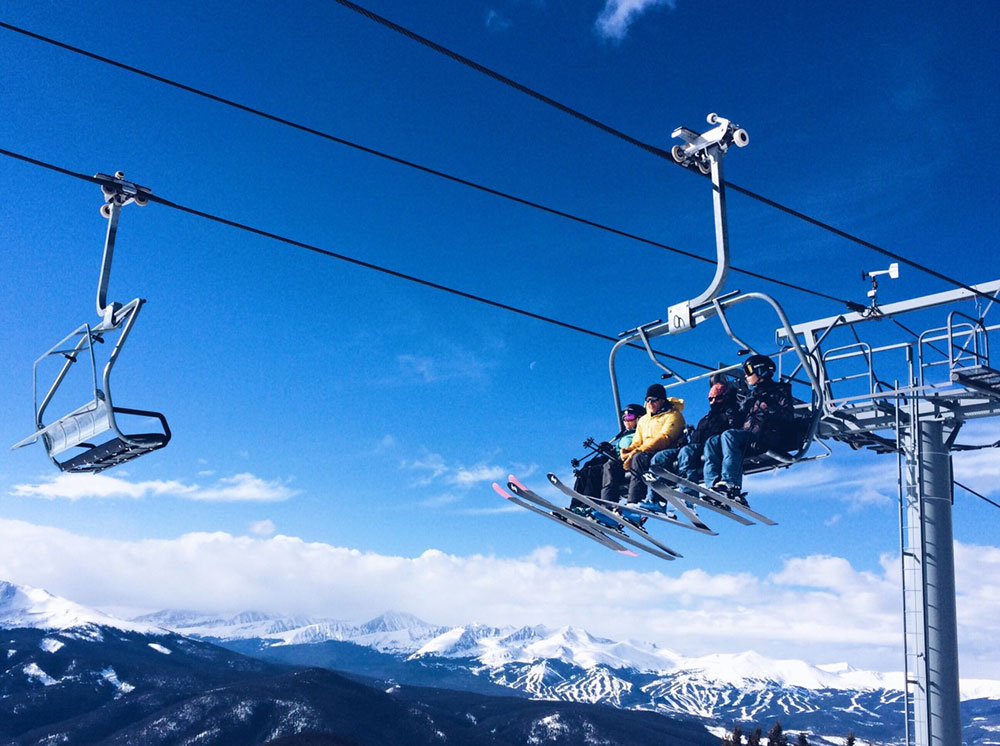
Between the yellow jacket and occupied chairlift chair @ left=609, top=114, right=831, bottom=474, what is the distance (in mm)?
1104

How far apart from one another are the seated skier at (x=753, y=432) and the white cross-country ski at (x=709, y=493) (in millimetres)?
105

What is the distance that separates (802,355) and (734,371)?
7.38 ft

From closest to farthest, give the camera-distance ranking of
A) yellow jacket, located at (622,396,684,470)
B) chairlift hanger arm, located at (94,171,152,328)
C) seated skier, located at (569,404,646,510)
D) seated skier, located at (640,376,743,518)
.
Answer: chairlift hanger arm, located at (94,171,152,328)
seated skier, located at (640,376,743,518)
yellow jacket, located at (622,396,684,470)
seated skier, located at (569,404,646,510)

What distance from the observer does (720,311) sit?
12836 millimetres

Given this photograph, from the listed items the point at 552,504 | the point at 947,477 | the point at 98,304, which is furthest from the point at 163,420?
the point at 947,477

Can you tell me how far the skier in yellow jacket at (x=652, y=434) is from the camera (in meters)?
16.6

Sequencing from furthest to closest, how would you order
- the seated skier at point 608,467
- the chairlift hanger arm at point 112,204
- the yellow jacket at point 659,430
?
the seated skier at point 608,467 < the yellow jacket at point 659,430 < the chairlift hanger arm at point 112,204

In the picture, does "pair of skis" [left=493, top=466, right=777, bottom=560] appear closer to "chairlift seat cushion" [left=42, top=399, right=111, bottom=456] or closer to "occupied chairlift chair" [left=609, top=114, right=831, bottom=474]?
"occupied chairlift chair" [left=609, top=114, right=831, bottom=474]

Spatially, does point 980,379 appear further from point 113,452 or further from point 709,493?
point 113,452

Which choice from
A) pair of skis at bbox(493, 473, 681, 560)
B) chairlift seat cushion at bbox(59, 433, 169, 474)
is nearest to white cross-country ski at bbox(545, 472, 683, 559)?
pair of skis at bbox(493, 473, 681, 560)

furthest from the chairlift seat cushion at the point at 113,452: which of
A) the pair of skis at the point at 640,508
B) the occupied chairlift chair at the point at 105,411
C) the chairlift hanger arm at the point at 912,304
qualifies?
the chairlift hanger arm at the point at 912,304

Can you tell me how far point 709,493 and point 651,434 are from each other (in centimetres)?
208

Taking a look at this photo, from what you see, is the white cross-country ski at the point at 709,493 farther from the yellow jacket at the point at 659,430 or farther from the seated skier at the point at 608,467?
the seated skier at the point at 608,467

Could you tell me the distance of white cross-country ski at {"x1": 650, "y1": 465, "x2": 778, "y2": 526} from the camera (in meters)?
14.8
